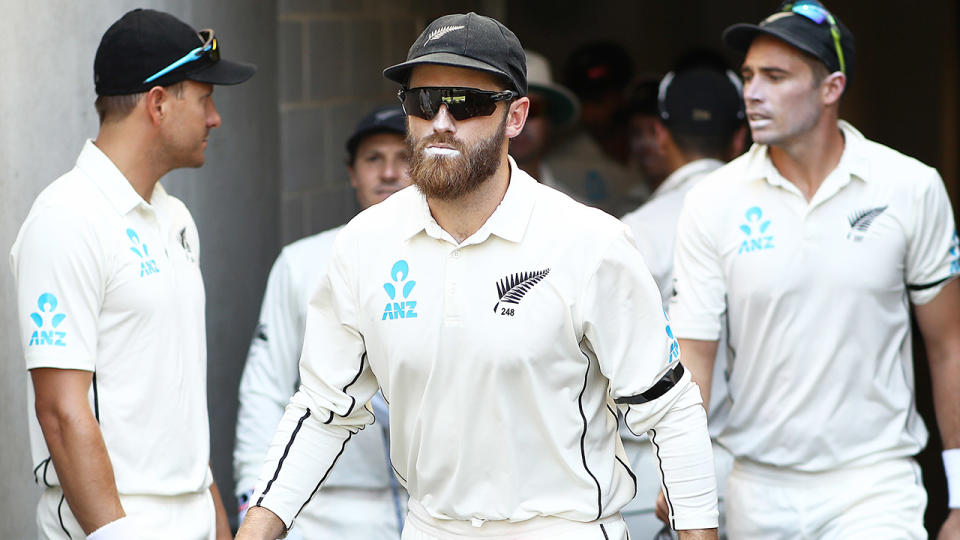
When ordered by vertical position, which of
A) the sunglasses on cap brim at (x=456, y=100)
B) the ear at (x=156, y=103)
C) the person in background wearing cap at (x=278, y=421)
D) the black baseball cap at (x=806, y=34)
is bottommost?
the person in background wearing cap at (x=278, y=421)

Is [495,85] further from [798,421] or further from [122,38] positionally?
[798,421]

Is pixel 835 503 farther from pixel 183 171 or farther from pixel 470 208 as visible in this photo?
pixel 183 171

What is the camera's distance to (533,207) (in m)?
3.04

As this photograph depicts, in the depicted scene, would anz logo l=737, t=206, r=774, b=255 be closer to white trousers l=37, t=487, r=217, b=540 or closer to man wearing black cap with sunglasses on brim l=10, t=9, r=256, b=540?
man wearing black cap with sunglasses on brim l=10, t=9, r=256, b=540

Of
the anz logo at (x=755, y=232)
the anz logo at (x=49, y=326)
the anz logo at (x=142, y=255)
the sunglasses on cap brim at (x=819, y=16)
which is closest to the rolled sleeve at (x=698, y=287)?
the anz logo at (x=755, y=232)

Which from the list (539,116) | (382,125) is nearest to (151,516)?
(382,125)

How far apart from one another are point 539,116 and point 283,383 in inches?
86.4

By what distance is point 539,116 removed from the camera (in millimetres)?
5965

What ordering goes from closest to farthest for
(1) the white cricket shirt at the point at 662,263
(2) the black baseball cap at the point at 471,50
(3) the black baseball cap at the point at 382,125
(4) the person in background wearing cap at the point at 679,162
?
1. (2) the black baseball cap at the point at 471,50
2. (3) the black baseball cap at the point at 382,125
3. (1) the white cricket shirt at the point at 662,263
4. (4) the person in background wearing cap at the point at 679,162

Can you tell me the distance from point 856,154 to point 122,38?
7.29ft

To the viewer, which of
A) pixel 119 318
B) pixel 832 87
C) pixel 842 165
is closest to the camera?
pixel 119 318

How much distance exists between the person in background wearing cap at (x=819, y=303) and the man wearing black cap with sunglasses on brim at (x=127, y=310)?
5.01ft

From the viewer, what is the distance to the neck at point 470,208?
3027 millimetres

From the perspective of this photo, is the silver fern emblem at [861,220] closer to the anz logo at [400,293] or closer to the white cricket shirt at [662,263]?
the white cricket shirt at [662,263]
